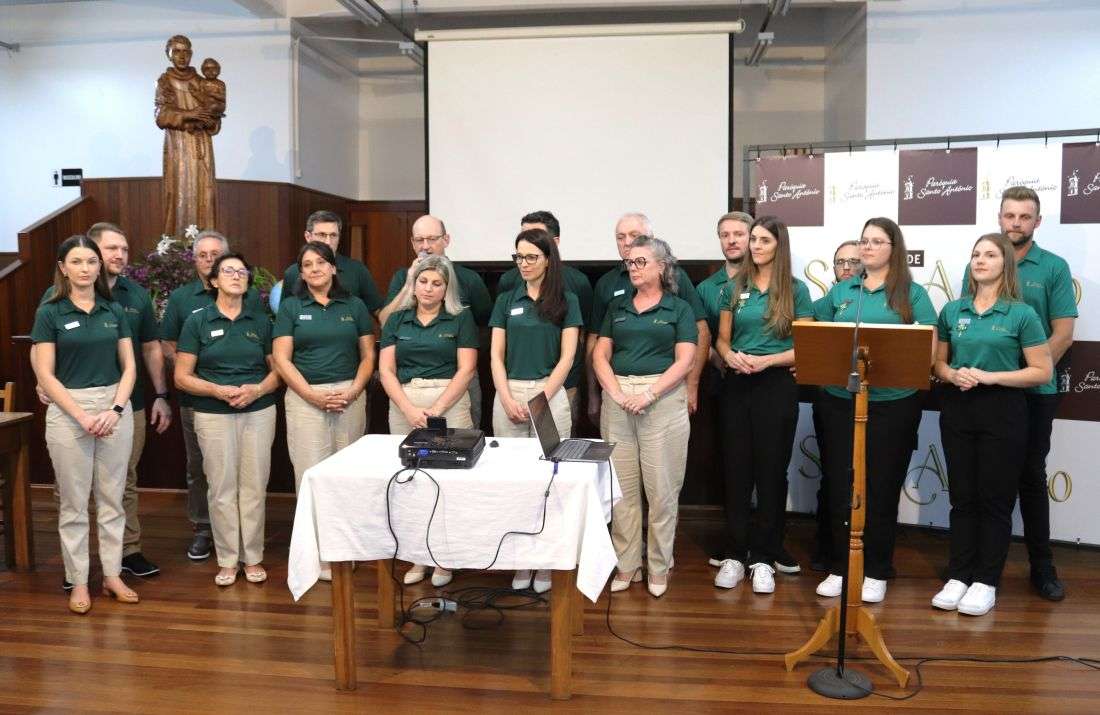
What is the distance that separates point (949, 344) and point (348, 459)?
104 inches

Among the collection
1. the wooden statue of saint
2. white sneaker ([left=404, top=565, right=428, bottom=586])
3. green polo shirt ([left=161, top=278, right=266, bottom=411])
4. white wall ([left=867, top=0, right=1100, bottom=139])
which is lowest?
white sneaker ([left=404, top=565, right=428, bottom=586])

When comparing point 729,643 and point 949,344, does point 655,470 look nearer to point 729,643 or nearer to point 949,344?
point 729,643

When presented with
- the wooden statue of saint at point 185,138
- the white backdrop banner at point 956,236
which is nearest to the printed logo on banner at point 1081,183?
the white backdrop banner at point 956,236

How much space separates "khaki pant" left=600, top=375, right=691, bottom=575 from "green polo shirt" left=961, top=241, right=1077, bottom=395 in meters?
1.51

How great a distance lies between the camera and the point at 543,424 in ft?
10.6

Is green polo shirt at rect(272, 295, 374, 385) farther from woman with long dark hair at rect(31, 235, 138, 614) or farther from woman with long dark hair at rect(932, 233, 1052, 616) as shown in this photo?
woman with long dark hair at rect(932, 233, 1052, 616)

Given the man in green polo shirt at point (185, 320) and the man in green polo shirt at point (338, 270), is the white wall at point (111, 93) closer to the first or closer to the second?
the man in green polo shirt at point (338, 270)

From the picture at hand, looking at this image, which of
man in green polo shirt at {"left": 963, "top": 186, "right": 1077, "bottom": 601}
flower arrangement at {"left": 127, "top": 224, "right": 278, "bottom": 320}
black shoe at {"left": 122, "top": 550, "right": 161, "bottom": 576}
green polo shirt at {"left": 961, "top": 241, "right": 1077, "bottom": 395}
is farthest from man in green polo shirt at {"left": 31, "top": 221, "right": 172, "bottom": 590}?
man in green polo shirt at {"left": 963, "top": 186, "right": 1077, "bottom": 601}

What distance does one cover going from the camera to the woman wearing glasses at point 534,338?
13.2ft

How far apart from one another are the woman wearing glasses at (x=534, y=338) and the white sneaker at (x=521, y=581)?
685 millimetres

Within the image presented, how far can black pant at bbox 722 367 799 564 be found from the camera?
4191 millimetres

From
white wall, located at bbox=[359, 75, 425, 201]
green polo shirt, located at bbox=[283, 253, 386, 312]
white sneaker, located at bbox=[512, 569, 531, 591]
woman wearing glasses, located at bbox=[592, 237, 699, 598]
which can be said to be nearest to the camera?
woman wearing glasses, located at bbox=[592, 237, 699, 598]

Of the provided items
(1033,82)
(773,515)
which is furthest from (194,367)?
(1033,82)

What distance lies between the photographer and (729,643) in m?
3.59
